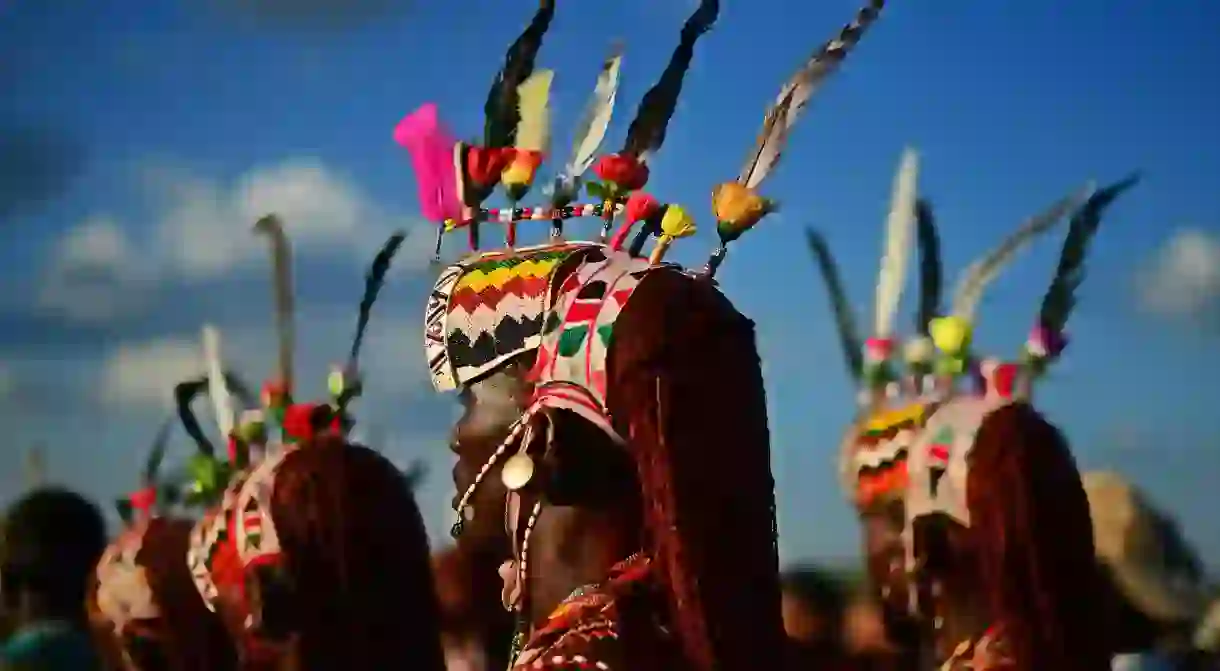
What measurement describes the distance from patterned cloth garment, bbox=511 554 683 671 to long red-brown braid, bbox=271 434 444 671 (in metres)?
1.54

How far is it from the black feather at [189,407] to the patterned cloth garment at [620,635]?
373cm

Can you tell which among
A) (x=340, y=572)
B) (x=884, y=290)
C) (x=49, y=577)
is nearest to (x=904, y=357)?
(x=884, y=290)

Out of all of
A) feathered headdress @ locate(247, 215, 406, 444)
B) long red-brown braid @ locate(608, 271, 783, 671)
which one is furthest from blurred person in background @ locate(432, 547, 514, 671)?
long red-brown braid @ locate(608, 271, 783, 671)

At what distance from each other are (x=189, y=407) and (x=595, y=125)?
322 cm

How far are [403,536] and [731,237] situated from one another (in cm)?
171

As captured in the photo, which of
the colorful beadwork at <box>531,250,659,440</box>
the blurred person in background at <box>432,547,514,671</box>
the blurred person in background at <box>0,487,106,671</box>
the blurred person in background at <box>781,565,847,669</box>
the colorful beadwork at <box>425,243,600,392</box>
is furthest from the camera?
the blurred person in background at <box>781,565,847,669</box>

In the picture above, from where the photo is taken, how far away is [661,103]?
139 inches

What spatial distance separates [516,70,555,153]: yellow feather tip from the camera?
12.2 feet

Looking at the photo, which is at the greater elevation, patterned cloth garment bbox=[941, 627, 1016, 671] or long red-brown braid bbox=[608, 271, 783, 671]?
long red-brown braid bbox=[608, 271, 783, 671]

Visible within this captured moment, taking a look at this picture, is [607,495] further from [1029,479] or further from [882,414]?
[882,414]

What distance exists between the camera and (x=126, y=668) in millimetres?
6199

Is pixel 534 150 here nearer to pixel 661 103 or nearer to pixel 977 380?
pixel 661 103

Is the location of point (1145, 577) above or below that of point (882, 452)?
below

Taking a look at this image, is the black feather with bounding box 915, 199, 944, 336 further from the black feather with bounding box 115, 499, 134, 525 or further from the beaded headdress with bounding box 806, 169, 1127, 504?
the black feather with bounding box 115, 499, 134, 525
